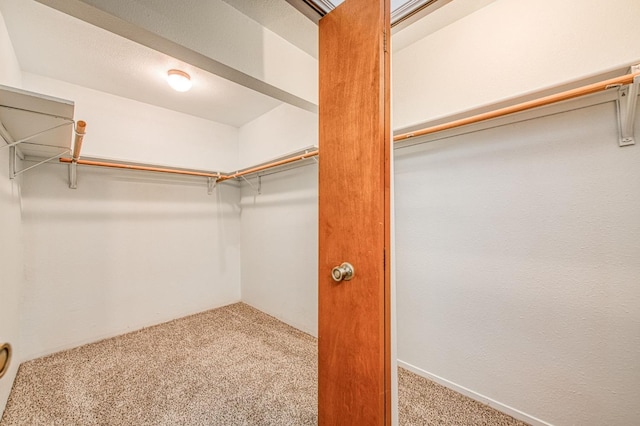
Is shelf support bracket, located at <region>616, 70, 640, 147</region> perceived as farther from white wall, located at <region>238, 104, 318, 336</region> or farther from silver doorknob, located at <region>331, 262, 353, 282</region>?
white wall, located at <region>238, 104, 318, 336</region>

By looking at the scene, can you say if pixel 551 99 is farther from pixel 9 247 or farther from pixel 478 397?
pixel 9 247

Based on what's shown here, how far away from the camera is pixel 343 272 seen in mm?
903

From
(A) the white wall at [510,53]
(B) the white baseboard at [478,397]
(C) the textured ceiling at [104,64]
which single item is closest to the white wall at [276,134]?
(C) the textured ceiling at [104,64]

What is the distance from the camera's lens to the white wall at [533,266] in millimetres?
1126

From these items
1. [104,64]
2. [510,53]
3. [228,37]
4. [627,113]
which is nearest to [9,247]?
[104,64]

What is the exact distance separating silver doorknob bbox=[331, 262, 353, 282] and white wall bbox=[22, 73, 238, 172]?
8.13ft

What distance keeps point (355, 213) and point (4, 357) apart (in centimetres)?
142

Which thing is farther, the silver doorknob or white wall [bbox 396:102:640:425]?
white wall [bbox 396:102:640:425]

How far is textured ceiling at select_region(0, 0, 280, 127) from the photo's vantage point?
151 centimetres

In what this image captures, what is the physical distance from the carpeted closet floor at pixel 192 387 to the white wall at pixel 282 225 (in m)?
0.44

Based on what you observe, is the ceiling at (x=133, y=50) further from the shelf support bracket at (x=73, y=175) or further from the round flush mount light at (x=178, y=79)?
the shelf support bracket at (x=73, y=175)

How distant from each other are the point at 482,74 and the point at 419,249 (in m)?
1.16

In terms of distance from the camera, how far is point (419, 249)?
176 centimetres

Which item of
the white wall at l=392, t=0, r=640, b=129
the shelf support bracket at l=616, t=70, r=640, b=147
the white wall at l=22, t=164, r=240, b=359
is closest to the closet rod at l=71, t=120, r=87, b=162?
the white wall at l=22, t=164, r=240, b=359
